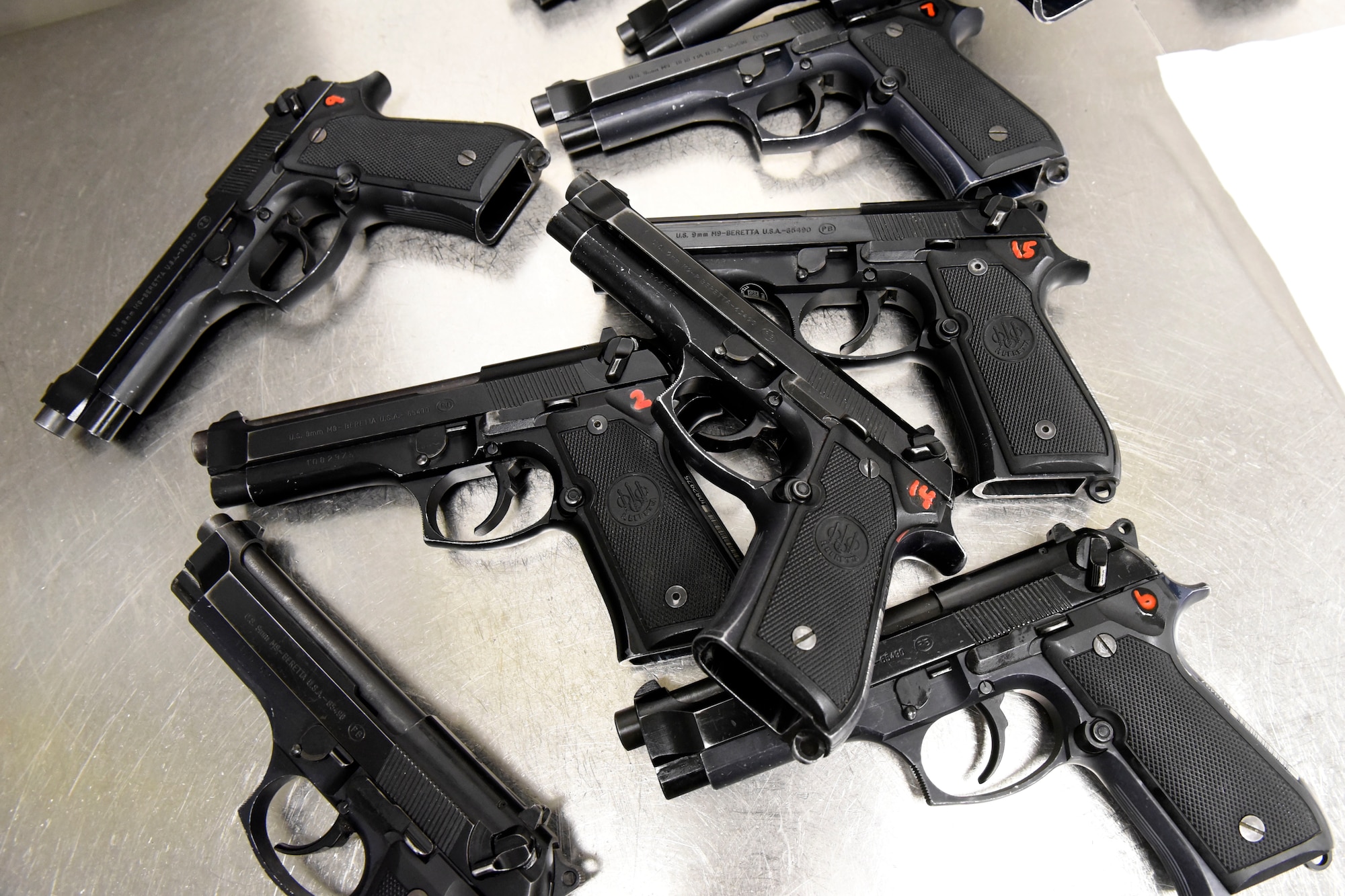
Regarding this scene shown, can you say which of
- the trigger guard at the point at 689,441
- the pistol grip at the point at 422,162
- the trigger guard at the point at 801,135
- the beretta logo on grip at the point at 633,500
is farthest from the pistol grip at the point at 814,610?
the pistol grip at the point at 422,162

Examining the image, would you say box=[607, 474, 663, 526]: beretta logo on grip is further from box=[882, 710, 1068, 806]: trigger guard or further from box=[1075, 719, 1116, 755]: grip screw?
box=[1075, 719, 1116, 755]: grip screw

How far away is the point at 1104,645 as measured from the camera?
9.22 feet

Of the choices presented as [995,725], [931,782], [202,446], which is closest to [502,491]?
[202,446]

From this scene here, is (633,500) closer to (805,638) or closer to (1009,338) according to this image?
(805,638)

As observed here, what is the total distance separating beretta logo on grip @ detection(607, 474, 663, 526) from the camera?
295cm

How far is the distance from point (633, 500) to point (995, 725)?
5.05ft

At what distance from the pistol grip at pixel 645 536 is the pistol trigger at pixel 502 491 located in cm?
27

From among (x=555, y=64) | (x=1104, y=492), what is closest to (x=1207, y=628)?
(x=1104, y=492)

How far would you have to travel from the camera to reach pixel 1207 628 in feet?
10.6

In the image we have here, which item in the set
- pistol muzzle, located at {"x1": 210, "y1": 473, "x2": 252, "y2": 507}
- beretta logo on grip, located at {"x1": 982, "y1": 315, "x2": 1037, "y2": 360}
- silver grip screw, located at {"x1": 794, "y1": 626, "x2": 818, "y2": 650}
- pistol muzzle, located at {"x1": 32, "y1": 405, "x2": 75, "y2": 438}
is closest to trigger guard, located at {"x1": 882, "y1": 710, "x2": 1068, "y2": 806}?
silver grip screw, located at {"x1": 794, "y1": 626, "x2": 818, "y2": 650}

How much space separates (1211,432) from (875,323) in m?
1.53

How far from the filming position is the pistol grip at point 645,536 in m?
2.83

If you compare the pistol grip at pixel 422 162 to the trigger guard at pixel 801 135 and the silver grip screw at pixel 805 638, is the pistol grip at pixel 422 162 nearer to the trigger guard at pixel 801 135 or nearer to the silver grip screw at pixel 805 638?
the trigger guard at pixel 801 135

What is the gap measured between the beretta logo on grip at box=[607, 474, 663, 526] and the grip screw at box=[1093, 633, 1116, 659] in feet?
5.20
